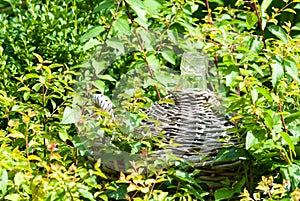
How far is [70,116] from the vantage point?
2.34 metres

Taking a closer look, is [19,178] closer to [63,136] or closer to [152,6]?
[63,136]

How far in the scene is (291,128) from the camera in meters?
2.31

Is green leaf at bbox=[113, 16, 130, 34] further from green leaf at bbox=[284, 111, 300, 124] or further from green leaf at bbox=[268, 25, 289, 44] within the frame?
green leaf at bbox=[284, 111, 300, 124]

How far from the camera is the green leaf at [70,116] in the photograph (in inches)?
91.2

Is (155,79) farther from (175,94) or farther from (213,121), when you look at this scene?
(213,121)

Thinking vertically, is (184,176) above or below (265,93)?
below

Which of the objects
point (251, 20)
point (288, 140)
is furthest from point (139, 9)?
point (288, 140)

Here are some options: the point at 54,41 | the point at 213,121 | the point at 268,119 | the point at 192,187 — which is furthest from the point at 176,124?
the point at 54,41

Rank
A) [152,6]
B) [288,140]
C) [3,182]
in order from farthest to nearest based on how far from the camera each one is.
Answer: [152,6] → [288,140] → [3,182]

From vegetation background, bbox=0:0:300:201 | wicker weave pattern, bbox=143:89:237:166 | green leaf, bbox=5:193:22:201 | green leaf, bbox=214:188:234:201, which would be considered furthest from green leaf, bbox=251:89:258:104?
green leaf, bbox=5:193:22:201

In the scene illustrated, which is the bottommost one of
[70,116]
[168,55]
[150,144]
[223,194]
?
[223,194]

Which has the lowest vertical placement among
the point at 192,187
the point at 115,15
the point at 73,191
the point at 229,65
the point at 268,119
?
the point at 192,187

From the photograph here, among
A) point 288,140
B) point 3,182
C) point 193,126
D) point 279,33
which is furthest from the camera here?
point 193,126

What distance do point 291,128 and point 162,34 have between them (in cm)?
73
